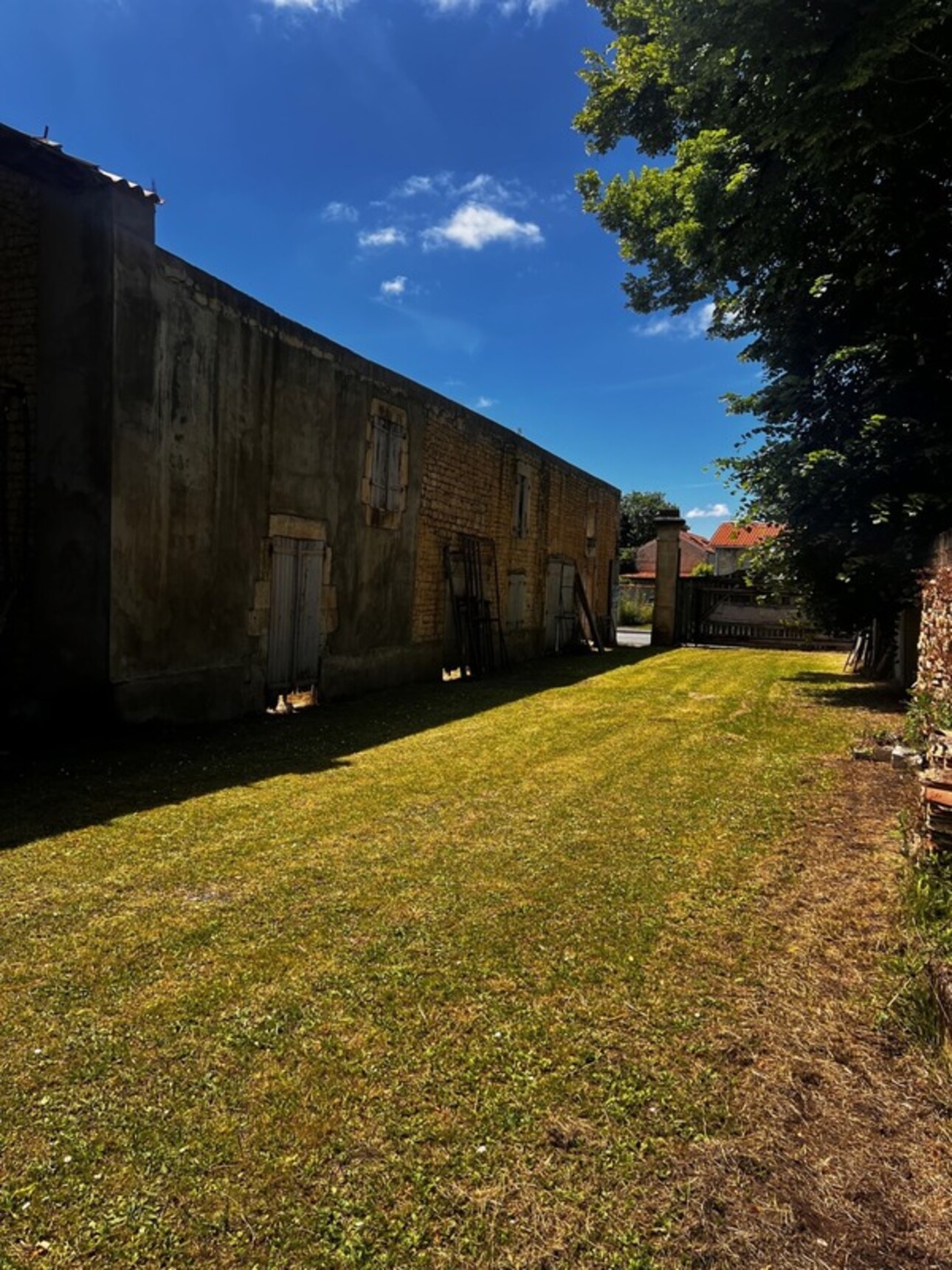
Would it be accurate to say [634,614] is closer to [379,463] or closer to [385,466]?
[385,466]

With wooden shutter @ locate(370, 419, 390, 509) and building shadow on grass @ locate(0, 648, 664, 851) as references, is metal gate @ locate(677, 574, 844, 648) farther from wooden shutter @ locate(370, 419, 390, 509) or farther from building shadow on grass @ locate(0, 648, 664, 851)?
building shadow on grass @ locate(0, 648, 664, 851)

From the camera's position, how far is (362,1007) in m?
2.62

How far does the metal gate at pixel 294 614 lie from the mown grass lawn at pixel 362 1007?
116 inches

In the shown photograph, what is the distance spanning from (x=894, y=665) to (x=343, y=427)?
9.75 metres

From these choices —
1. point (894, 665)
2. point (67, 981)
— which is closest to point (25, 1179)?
point (67, 981)

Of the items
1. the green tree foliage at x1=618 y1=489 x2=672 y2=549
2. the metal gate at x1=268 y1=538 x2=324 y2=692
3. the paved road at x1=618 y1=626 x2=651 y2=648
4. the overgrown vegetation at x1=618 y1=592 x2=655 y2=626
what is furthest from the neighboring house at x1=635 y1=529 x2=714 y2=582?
the metal gate at x1=268 y1=538 x2=324 y2=692

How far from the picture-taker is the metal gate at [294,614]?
8602 millimetres

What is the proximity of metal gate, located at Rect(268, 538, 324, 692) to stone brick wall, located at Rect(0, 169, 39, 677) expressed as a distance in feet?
8.54

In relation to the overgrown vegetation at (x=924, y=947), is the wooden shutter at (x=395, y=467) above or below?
above

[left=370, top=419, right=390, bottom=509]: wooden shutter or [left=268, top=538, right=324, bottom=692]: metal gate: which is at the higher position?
[left=370, top=419, right=390, bottom=509]: wooden shutter

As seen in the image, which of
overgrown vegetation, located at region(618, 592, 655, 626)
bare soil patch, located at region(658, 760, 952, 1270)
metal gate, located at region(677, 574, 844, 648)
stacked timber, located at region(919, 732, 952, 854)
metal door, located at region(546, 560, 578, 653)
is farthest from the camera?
overgrown vegetation, located at region(618, 592, 655, 626)

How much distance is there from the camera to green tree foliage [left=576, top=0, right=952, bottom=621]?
16.9 feet

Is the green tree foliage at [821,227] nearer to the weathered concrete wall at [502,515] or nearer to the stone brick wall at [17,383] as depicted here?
the weathered concrete wall at [502,515]

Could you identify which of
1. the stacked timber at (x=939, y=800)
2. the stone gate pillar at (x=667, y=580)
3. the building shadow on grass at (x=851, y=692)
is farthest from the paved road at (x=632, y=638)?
the stacked timber at (x=939, y=800)
